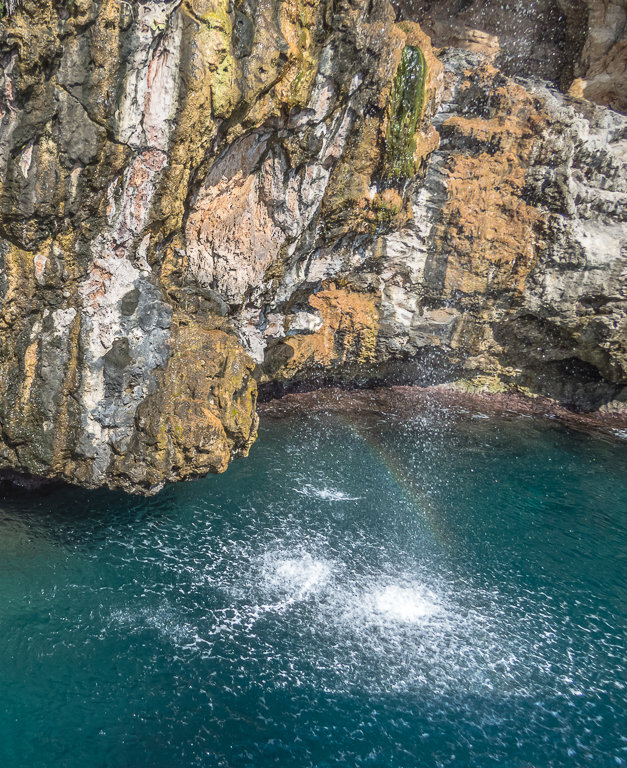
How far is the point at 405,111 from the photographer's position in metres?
18.0

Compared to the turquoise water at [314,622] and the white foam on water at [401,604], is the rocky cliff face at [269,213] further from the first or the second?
the white foam on water at [401,604]

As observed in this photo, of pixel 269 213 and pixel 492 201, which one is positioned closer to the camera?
pixel 269 213

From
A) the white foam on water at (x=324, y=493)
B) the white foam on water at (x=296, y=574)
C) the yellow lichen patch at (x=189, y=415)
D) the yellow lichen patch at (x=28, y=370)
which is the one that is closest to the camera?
the yellow lichen patch at (x=28, y=370)

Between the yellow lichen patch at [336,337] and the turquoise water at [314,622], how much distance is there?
470 cm

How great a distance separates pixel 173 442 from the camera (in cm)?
1494

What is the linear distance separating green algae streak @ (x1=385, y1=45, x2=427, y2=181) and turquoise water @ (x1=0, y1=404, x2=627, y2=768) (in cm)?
1001

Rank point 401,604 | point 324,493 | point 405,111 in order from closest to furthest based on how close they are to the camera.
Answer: point 401,604 → point 405,111 → point 324,493

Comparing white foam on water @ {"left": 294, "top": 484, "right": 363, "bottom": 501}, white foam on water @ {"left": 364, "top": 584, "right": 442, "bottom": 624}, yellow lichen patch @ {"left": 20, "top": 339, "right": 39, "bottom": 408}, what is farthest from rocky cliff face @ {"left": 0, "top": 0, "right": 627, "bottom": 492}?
white foam on water @ {"left": 364, "top": 584, "right": 442, "bottom": 624}

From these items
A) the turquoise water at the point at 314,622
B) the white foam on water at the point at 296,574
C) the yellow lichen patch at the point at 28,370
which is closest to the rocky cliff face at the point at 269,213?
the yellow lichen patch at the point at 28,370

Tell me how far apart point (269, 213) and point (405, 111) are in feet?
17.9

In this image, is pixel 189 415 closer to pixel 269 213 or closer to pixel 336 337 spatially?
pixel 269 213

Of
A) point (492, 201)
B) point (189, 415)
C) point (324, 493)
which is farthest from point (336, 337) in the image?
point (189, 415)

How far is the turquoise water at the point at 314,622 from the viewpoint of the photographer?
11023 mm

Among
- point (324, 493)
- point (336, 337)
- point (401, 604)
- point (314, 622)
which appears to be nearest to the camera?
point (314, 622)
